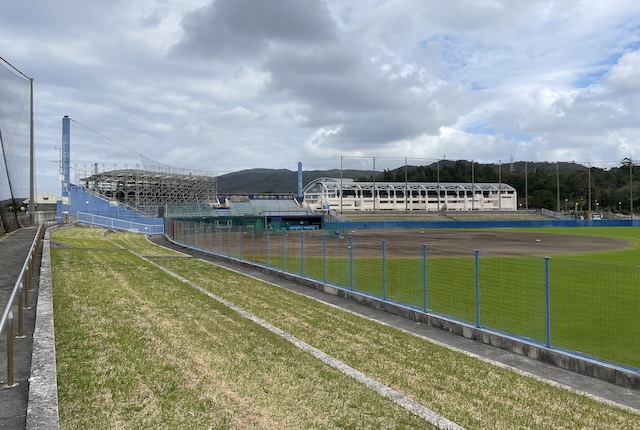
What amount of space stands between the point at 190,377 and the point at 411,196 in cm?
12081

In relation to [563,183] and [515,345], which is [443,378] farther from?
[563,183]

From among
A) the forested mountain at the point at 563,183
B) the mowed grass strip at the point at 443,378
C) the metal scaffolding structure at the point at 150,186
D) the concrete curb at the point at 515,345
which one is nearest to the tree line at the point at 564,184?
the forested mountain at the point at 563,183

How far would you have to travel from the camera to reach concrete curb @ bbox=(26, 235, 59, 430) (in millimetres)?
5172

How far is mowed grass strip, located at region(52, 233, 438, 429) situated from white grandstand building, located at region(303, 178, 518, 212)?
105842 mm

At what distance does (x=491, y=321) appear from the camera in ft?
39.8

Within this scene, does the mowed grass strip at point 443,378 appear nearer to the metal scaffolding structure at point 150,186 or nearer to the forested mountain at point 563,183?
the metal scaffolding structure at point 150,186

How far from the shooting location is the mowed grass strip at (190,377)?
19.8 feet

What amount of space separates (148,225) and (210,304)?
132 ft

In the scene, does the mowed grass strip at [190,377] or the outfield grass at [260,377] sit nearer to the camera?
the mowed grass strip at [190,377]

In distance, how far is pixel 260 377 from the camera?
7.66 meters

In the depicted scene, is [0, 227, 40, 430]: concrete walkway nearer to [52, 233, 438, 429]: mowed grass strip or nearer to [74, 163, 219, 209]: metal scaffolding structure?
[52, 233, 438, 429]: mowed grass strip

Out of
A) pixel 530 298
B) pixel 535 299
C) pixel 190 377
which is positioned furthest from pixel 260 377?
pixel 535 299

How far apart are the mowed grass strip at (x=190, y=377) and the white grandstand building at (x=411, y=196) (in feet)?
347

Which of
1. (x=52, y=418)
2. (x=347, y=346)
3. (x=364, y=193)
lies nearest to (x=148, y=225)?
(x=347, y=346)
